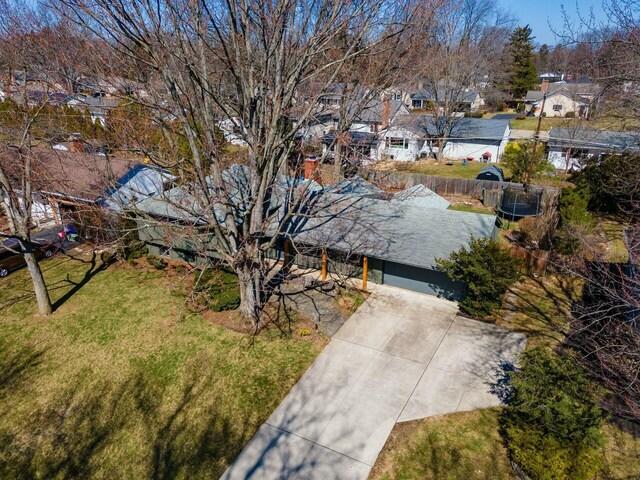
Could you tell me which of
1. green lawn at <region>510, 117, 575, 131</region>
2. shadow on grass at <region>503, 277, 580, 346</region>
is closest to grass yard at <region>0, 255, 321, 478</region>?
shadow on grass at <region>503, 277, 580, 346</region>

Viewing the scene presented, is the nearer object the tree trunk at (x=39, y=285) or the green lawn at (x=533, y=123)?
the tree trunk at (x=39, y=285)

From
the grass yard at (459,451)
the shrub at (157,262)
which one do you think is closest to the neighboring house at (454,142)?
the shrub at (157,262)

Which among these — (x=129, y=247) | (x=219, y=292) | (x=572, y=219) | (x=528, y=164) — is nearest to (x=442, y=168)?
(x=528, y=164)

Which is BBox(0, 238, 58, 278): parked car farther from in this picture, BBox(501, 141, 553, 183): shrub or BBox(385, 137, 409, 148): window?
BBox(385, 137, 409, 148): window

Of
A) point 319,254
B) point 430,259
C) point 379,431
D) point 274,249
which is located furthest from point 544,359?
point 274,249

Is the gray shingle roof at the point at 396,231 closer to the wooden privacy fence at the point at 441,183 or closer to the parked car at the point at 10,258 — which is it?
the wooden privacy fence at the point at 441,183

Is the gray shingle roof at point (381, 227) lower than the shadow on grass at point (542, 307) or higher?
higher
